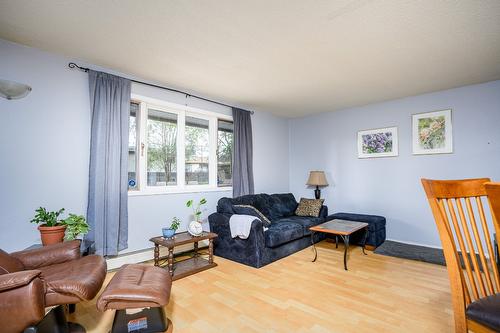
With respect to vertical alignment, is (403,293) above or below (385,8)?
below

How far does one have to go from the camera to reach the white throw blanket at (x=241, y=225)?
10.6ft

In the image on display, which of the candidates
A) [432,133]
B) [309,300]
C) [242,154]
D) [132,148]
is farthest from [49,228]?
[432,133]

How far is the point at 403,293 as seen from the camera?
2438 millimetres

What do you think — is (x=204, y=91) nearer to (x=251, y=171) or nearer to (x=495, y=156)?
(x=251, y=171)

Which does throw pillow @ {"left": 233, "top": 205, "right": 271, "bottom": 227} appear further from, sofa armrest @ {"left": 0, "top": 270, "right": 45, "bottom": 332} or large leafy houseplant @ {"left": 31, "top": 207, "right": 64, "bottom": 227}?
sofa armrest @ {"left": 0, "top": 270, "right": 45, "bottom": 332}

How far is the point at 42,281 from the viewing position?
1.52m

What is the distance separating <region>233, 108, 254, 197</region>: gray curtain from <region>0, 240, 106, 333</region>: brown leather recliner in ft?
8.37

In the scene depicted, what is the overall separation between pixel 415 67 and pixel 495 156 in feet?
5.99

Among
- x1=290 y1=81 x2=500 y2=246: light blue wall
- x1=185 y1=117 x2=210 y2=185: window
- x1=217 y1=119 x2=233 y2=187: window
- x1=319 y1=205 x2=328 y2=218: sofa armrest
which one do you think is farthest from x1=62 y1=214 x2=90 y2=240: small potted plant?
x1=290 y1=81 x2=500 y2=246: light blue wall

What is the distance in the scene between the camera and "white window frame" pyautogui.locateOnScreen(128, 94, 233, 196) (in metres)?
3.33

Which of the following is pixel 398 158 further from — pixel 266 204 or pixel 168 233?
pixel 168 233

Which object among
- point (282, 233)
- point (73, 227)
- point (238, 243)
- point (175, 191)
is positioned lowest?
point (238, 243)

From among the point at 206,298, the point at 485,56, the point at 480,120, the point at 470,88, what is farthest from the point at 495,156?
the point at 206,298

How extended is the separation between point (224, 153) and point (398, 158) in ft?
9.84
